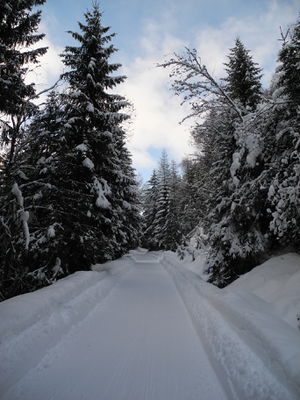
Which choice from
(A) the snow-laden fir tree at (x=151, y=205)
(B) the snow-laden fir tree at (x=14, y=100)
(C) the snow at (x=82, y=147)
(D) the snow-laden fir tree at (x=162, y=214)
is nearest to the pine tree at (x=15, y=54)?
(B) the snow-laden fir tree at (x=14, y=100)

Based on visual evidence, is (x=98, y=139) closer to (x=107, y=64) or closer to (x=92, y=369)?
(x=107, y=64)

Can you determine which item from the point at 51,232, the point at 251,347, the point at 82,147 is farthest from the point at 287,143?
the point at 51,232

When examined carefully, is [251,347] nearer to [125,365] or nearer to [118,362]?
[125,365]

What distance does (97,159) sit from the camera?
1139 cm

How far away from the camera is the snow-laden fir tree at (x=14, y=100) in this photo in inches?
205

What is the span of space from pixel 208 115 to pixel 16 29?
263 inches

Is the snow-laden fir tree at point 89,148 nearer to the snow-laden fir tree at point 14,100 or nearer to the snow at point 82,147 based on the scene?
the snow at point 82,147

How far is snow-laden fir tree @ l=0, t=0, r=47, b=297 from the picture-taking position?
521 cm

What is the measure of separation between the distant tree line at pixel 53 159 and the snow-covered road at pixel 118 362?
1.76 metres

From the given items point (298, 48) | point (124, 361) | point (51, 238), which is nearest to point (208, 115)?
point (298, 48)

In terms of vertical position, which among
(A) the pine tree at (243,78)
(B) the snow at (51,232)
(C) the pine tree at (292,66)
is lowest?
(B) the snow at (51,232)

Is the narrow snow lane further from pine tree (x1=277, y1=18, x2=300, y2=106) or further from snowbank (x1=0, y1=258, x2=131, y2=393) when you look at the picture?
pine tree (x1=277, y1=18, x2=300, y2=106)

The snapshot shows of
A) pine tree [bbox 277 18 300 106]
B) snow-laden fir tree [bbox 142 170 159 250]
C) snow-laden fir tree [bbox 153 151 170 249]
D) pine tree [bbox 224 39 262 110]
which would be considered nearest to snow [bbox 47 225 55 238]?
pine tree [bbox 277 18 300 106]

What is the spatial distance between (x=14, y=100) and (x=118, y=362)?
7.17m
